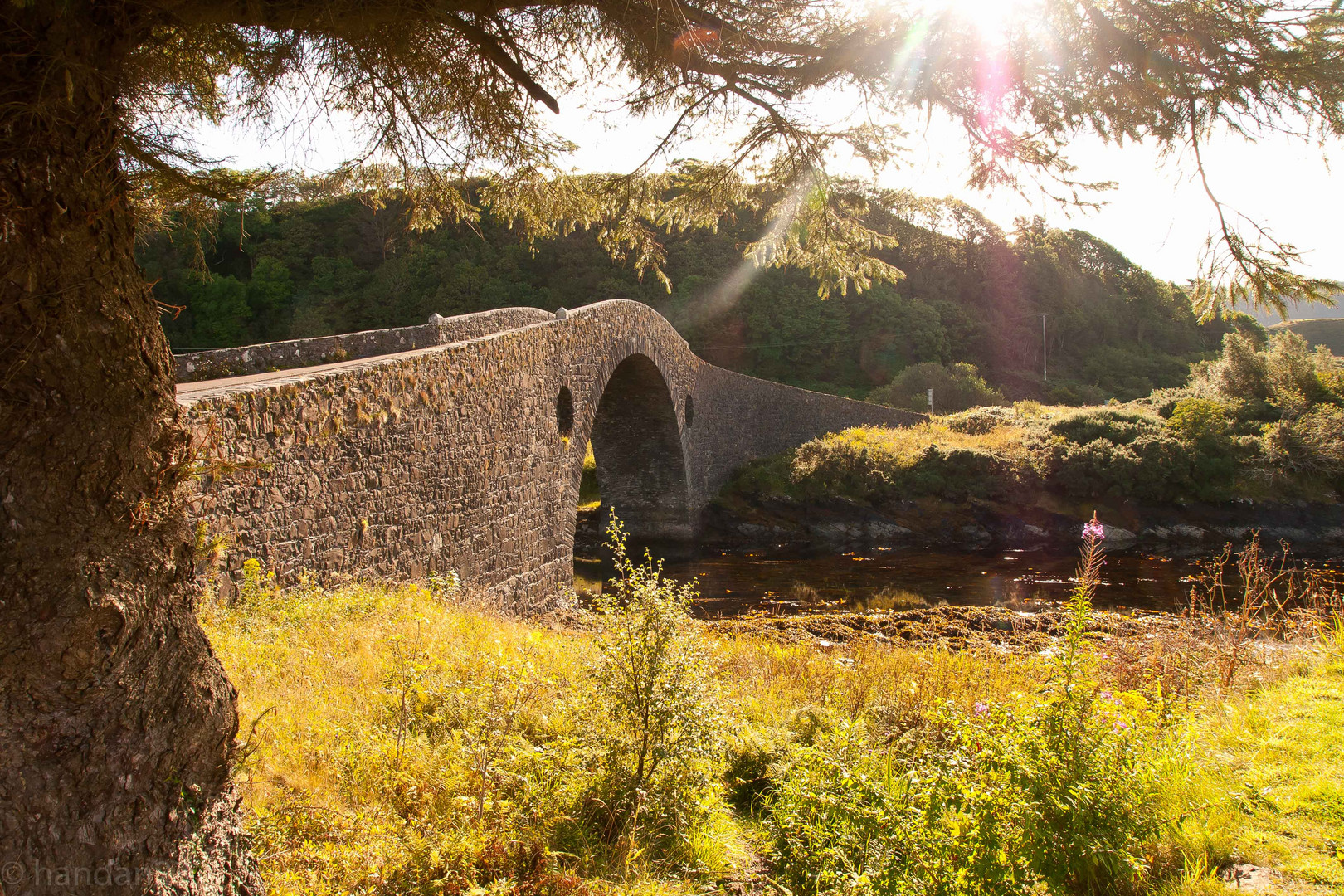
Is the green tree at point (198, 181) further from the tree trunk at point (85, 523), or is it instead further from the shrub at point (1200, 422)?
the shrub at point (1200, 422)

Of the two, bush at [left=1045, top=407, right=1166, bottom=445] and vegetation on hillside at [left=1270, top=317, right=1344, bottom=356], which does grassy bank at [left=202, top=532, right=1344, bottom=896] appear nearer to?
bush at [left=1045, top=407, right=1166, bottom=445]

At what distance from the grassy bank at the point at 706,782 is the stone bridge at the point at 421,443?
1.32 m

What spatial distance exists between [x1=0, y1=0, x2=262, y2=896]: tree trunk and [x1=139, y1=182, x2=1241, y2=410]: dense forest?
113 ft

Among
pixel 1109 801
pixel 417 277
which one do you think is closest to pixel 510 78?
pixel 1109 801

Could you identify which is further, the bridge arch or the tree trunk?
the bridge arch

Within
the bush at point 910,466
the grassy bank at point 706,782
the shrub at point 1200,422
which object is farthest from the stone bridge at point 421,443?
the shrub at point 1200,422

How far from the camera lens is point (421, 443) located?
8.24 m

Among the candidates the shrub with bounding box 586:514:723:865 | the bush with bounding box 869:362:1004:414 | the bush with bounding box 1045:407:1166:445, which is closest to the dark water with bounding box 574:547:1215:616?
the bush with bounding box 1045:407:1166:445

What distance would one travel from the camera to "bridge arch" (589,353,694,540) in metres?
19.9

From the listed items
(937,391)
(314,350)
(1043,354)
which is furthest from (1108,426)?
(1043,354)

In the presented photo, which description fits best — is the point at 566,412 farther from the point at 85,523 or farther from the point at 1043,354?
the point at 1043,354

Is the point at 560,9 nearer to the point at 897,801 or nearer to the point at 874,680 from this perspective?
the point at 897,801

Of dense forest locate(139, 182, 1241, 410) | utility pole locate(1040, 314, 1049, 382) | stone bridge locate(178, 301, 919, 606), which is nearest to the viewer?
stone bridge locate(178, 301, 919, 606)

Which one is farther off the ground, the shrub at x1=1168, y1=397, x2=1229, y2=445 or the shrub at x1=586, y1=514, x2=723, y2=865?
the shrub at x1=1168, y1=397, x2=1229, y2=445
